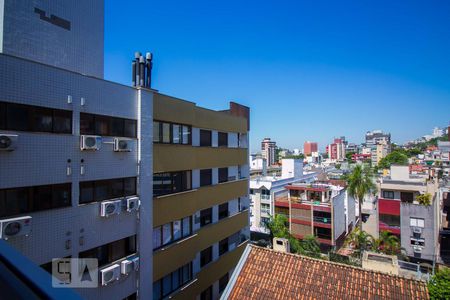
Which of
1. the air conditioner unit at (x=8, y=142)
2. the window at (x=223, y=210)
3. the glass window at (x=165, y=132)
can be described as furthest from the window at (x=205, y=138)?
the air conditioner unit at (x=8, y=142)

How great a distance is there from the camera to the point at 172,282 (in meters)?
14.0

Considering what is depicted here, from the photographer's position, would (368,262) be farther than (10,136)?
Yes

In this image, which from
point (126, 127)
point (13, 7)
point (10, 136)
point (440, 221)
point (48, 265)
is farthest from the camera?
point (440, 221)

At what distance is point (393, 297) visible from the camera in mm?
10445

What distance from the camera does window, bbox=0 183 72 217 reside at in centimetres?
805

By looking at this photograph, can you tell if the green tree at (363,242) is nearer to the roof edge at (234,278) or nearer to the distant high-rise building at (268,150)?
the roof edge at (234,278)

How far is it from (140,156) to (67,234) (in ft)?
13.4

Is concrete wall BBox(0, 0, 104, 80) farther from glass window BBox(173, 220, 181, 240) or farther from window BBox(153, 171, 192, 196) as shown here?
glass window BBox(173, 220, 181, 240)

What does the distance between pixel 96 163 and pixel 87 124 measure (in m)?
1.48

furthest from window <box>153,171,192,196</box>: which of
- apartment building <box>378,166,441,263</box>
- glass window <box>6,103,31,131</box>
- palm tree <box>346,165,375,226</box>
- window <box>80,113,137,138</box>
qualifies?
palm tree <box>346,165,375,226</box>

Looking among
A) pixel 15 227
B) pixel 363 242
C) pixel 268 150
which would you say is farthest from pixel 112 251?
pixel 268 150

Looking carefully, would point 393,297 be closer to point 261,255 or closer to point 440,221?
point 261,255

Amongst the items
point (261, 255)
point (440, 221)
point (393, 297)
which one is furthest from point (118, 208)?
point (440, 221)

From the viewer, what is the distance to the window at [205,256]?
16.6m
